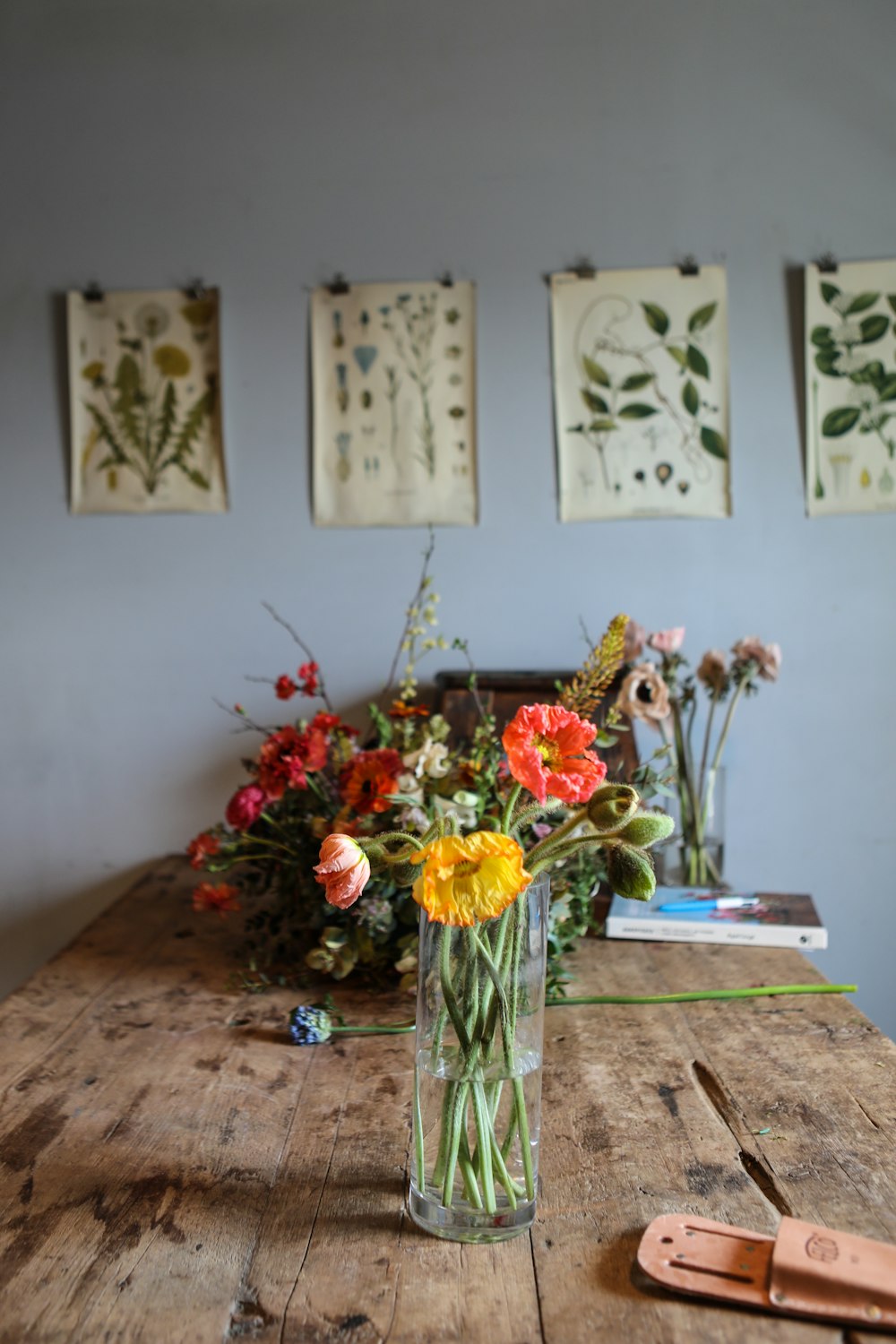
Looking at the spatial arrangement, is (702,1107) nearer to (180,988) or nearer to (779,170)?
(180,988)

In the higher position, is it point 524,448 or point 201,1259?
point 524,448

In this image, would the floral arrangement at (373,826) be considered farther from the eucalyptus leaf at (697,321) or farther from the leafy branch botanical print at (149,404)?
the eucalyptus leaf at (697,321)

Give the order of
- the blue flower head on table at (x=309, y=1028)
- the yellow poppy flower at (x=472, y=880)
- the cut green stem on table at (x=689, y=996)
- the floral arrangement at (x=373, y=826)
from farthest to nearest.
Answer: the cut green stem on table at (x=689, y=996) → the blue flower head on table at (x=309, y=1028) → the floral arrangement at (x=373, y=826) → the yellow poppy flower at (x=472, y=880)

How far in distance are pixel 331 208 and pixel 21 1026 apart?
153 cm

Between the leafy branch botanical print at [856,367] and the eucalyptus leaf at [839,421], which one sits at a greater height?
the leafy branch botanical print at [856,367]

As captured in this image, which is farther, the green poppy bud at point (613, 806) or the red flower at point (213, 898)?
the red flower at point (213, 898)

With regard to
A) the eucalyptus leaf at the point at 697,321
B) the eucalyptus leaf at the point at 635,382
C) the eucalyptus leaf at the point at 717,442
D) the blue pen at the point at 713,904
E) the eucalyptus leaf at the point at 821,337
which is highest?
the eucalyptus leaf at the point at 697,321

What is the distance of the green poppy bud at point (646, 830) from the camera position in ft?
2.68

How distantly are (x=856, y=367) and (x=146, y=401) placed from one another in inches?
52.3

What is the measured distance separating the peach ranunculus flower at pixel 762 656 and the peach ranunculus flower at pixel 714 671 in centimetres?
3

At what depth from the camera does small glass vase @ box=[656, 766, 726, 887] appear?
1.82m

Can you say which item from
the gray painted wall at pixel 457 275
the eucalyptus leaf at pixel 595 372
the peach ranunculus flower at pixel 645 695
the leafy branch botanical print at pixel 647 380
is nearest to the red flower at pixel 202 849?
the gray painted wall at pixel 457 275

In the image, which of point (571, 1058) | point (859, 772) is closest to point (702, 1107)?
point (571, 1058)

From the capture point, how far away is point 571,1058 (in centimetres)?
123
